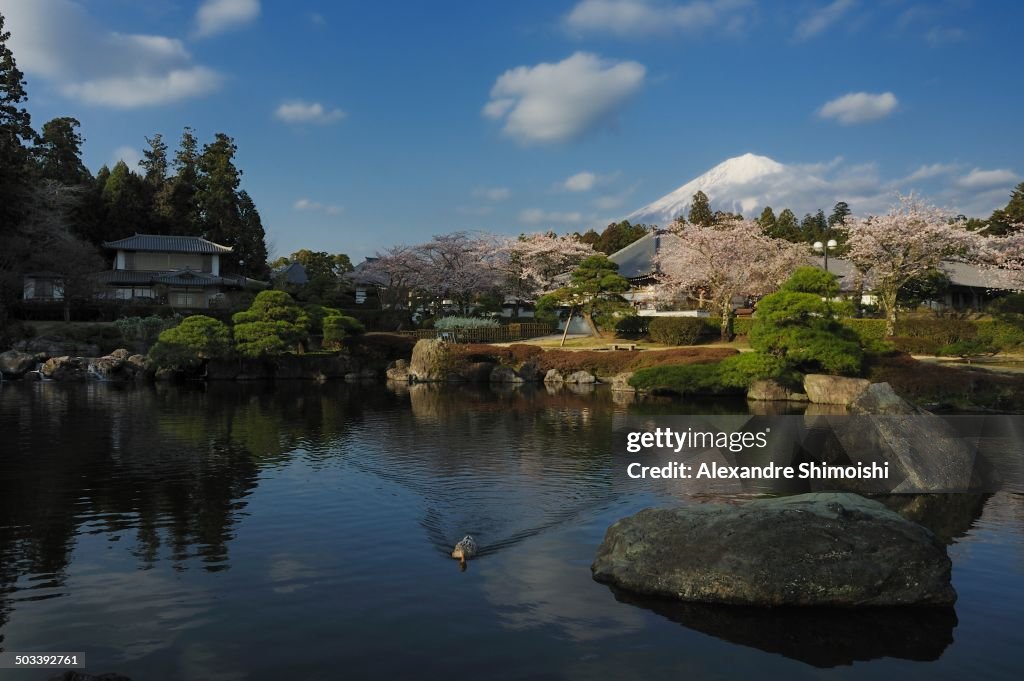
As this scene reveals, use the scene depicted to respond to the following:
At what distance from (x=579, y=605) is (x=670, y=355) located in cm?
2506

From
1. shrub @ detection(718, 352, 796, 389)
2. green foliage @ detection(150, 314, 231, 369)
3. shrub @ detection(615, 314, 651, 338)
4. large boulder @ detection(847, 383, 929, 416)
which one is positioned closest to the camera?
large boulder @ detection(847, 383, 929, 416)

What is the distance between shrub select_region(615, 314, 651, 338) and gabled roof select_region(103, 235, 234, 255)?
35.4 m

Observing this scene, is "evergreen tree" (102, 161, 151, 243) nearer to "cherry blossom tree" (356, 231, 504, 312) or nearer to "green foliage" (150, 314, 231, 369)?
"cherry blossom tree" (356, 231, 504, 312)

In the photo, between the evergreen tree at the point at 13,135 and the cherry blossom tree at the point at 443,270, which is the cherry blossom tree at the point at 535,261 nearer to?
the cherry blossom tree at the point at 443,270

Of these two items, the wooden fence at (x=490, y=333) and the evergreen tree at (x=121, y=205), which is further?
the evergreen tree at (x=121, y=205)

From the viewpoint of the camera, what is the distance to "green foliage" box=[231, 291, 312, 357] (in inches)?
1326

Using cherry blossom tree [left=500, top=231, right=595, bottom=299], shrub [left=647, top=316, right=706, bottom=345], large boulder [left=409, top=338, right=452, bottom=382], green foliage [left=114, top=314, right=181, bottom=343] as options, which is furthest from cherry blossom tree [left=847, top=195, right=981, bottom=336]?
green foliage [left=114, top=314, right=181, bottom=343]

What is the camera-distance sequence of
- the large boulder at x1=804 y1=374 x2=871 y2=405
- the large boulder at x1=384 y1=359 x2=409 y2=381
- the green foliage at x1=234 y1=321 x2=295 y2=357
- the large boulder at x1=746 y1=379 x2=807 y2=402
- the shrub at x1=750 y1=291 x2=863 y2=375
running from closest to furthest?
the large boulder at x1=804 y1=374 x2=871 y2=405 < the shrub at x1=750 y1=291 x2=863 y2=375 < the large boulder at x1=746 y1=379 x2=807 y2=402 < the green foliage at x1=234 y1=321 x2=295 y2=357 < the large boulder at x1=384 y1=359 x2=409 y2=381

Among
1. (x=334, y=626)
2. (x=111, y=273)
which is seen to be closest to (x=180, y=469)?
(x=334, y=626)

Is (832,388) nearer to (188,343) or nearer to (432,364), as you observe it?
(432,364)

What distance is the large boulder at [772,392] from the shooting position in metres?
26.4

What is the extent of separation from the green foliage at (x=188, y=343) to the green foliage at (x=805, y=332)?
23799mm

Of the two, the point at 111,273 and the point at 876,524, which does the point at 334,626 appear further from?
the point at 111,273

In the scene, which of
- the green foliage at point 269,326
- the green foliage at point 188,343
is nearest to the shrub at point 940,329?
the green foliage at point 269,326
